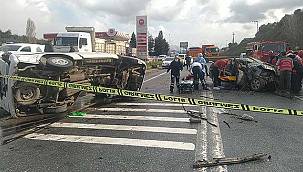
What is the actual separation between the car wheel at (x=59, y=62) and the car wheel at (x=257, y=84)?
889 centimetres

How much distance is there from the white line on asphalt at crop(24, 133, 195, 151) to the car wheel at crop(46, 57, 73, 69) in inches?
85.5

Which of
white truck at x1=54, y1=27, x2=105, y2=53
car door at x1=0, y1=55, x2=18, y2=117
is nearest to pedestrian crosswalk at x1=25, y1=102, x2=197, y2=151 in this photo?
car door at x1=0, y1=55, x2=18, y2=117

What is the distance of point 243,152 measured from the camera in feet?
21.2

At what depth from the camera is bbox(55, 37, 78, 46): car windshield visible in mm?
20316

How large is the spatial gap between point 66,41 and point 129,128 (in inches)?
528

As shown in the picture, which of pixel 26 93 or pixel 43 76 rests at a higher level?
pixel 43 76

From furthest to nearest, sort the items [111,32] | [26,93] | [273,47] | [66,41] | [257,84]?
[111,32] → [273,47] → [66,41] → [257,84] → [26,93]

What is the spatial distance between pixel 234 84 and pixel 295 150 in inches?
423

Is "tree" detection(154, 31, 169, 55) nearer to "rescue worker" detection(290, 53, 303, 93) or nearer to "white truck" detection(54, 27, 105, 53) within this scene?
"white truck" detection(54, 27, 105, 53)

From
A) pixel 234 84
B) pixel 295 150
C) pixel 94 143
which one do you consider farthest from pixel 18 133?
pixel 234 84

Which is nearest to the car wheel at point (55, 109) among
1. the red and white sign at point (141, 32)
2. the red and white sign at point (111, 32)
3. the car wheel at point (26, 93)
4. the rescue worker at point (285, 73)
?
the car wheel at point (26, 93)

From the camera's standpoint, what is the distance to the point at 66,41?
20969 mm

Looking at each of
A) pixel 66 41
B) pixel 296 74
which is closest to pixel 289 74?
pixel 296 74

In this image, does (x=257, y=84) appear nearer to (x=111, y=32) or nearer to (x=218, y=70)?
(x=218, y=70)
